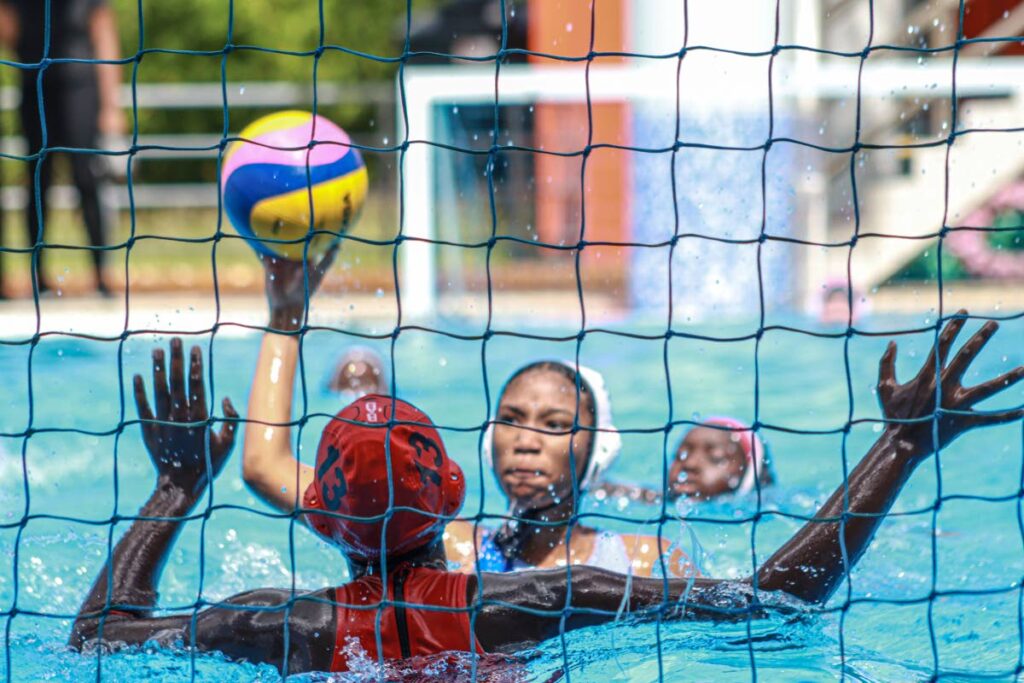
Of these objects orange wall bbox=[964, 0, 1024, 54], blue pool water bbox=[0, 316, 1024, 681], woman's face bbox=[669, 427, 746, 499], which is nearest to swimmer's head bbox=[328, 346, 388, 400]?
blue pool water bbox=[0, 316, 1024, 681]

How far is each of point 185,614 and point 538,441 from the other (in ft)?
3.37

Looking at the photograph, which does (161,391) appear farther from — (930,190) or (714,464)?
(930,190)

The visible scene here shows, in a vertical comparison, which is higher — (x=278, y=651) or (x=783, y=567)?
(x=783, y=567)

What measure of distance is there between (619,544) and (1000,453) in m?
2.74

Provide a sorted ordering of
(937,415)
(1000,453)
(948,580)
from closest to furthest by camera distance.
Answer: (937,415), (948,580), (1000,453)

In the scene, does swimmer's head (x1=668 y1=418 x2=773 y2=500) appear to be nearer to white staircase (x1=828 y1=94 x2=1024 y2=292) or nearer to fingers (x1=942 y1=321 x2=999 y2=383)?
fingers (x1=942 y1=321 x2=999 y2=383)

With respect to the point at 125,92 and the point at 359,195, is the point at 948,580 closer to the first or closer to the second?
the point at 359,195

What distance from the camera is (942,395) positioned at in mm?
2424

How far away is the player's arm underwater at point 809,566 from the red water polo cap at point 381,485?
7.6 inches

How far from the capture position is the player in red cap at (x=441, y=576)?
238 centimetres

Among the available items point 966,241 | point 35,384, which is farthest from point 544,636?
point 966,241

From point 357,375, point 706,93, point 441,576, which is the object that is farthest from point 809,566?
point 706,93

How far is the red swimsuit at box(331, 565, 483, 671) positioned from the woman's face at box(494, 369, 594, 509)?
78 centimetres

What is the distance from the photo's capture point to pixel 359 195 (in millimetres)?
3400
